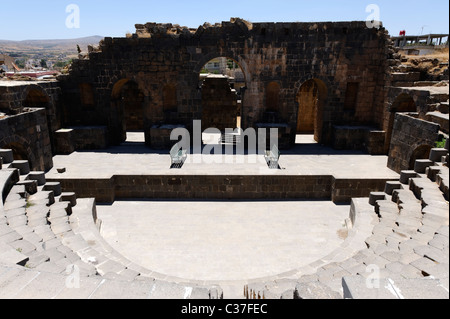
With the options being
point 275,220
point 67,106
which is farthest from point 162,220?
point 67,106

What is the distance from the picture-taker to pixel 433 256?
4637 millimetres

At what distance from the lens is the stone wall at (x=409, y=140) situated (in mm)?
9479

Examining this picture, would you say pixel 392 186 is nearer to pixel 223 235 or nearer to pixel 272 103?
pixel 223 235

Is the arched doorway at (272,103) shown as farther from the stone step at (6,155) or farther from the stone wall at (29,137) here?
the stone step at (6,155)

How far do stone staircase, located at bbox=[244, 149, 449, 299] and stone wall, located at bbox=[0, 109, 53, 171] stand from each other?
8460 mm

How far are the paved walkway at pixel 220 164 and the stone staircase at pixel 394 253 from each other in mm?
2328

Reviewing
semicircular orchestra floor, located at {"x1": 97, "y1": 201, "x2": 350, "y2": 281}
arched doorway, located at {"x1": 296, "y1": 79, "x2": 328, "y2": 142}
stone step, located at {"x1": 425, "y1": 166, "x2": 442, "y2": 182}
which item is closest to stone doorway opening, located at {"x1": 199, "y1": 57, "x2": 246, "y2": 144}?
arched doorway, located at {"x1": 296, "y1": 79, "x2": 328, "y2": 142}

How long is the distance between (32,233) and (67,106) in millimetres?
10038

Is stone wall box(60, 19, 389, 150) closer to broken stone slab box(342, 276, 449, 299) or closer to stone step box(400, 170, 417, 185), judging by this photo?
stone step box(400, 170, 417, 185)

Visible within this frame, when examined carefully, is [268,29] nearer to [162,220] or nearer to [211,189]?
[211,189]

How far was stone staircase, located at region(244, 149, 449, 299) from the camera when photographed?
3070mm
